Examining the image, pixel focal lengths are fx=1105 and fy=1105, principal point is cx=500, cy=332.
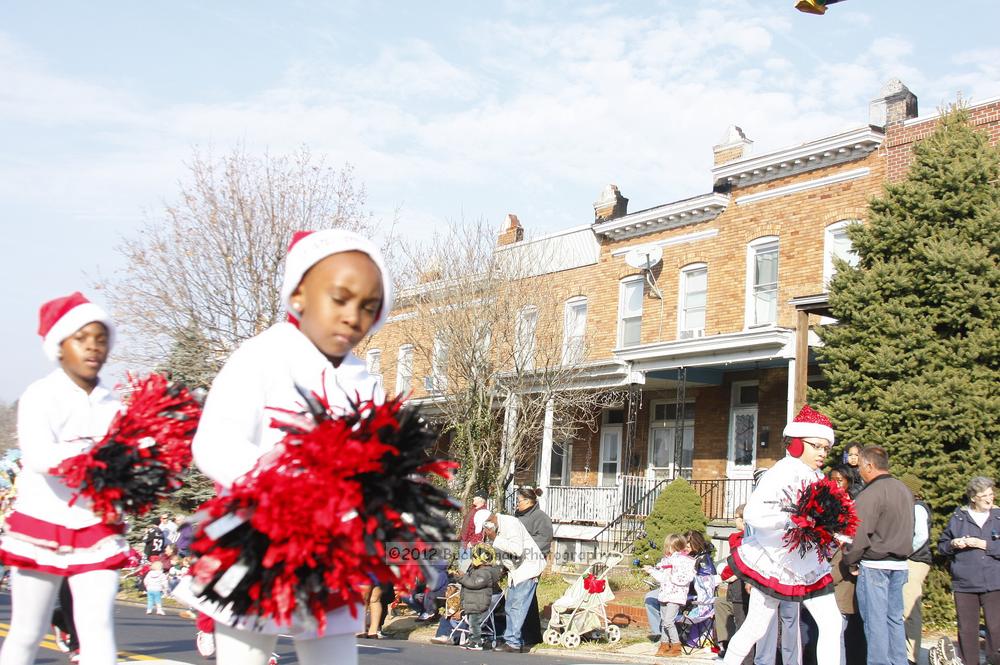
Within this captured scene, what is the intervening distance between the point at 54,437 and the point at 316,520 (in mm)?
3167

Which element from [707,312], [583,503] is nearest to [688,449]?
[583,503]

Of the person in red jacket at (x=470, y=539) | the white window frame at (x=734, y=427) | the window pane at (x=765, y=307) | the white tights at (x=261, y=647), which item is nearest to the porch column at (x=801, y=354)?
the window pane at (x=765, y=307)

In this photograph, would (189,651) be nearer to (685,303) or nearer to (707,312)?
(707,312)

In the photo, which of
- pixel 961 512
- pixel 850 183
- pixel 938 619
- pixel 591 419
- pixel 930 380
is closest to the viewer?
pixel 961 512

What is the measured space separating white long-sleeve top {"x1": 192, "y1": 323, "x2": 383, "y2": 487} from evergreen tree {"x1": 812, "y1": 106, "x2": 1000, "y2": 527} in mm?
12287

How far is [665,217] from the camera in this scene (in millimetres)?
24234

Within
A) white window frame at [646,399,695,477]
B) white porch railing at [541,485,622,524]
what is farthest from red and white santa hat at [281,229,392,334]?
white window frame at [646,399,695,477]

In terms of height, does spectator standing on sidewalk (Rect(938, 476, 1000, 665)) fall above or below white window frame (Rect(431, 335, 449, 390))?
below

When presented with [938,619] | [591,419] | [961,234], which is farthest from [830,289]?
[591,419]

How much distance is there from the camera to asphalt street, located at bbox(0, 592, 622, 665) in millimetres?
9453

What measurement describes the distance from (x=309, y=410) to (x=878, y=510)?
21.8ft

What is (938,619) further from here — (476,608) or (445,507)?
(445,507)

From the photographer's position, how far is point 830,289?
1616 centimetres

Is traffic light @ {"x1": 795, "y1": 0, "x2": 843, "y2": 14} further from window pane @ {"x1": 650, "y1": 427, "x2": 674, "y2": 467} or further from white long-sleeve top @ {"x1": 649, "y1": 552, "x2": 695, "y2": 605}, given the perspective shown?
window pane @ {"x1": 650, "y1": 427, "x2": 674, "y2": 467}
